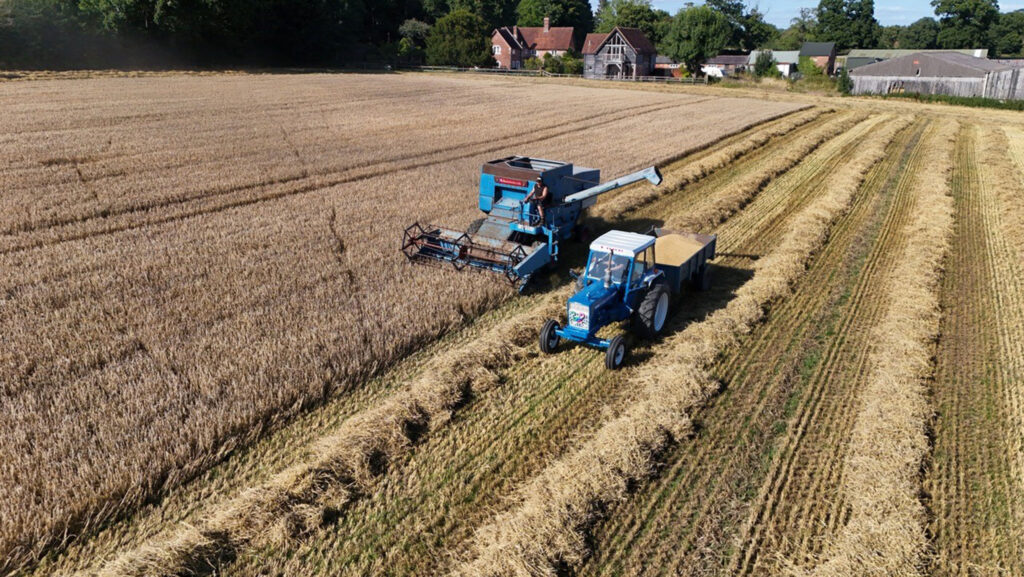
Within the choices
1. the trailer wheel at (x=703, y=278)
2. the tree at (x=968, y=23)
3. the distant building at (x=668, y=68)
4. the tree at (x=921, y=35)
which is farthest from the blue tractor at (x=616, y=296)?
the tree at (x=921, y=35)

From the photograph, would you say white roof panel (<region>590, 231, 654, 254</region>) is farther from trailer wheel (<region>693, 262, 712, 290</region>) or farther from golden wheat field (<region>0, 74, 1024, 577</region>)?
trailer wheel (<region>693, 262, 712, 290</region>)

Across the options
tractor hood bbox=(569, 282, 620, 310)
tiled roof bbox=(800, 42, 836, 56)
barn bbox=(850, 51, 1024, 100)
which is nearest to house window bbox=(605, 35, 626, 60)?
barn bbox=(850, 51, 1024, 100)

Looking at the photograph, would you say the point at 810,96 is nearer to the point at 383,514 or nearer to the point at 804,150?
the point at 804,150

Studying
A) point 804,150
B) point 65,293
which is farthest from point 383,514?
point 804,150

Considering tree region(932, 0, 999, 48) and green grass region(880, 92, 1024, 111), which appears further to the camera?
tree region(932, 0, 999, 48)

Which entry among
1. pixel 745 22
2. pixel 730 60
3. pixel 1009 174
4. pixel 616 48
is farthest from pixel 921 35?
pixel 1009 174

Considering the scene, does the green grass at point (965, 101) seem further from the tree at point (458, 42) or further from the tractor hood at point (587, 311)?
the tractor hood at point (587, 311)
